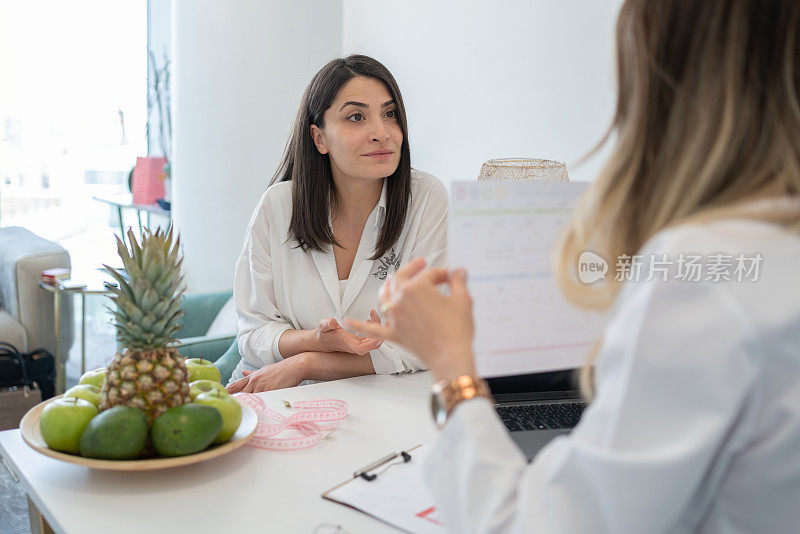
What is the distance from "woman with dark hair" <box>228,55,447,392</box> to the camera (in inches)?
84.3

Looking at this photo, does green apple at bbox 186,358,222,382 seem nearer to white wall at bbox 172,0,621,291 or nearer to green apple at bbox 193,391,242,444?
green apple at bbox 193,391,242,444

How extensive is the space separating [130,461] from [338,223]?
3.96 ft

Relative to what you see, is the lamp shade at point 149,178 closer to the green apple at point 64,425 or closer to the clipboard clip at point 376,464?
the green apple at point 64,425

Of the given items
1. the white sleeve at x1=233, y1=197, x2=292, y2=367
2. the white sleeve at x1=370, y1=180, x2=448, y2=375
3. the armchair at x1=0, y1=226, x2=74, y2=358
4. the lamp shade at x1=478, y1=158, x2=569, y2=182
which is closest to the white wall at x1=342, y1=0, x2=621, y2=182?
the lamp shade at x1=478, y1=158, x2=569, y2=182

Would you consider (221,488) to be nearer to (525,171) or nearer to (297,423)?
(297,423)

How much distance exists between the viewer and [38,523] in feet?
4.08

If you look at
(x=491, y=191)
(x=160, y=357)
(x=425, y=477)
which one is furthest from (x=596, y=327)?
(x=160, y=357)

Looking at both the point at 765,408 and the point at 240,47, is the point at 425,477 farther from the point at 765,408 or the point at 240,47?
the point at 240,47

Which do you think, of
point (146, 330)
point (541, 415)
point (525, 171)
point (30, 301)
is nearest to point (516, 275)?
point (541, 415)

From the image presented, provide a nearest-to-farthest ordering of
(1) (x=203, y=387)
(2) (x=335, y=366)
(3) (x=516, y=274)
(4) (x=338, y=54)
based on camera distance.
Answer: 1. (3) (x=516, y=274)
2. (1) (x=203, y=387)
3. (2) (x=335, y=366)
4. (4) (x=338, y=54)

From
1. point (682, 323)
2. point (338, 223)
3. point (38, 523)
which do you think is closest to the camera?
point (682, 323)

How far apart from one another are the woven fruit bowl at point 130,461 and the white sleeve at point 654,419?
0.64 meters

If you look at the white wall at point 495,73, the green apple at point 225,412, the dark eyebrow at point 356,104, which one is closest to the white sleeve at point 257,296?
the dark eyebrow at point 356,104

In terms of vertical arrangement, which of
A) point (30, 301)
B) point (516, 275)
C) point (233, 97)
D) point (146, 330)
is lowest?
point (30, 301)
